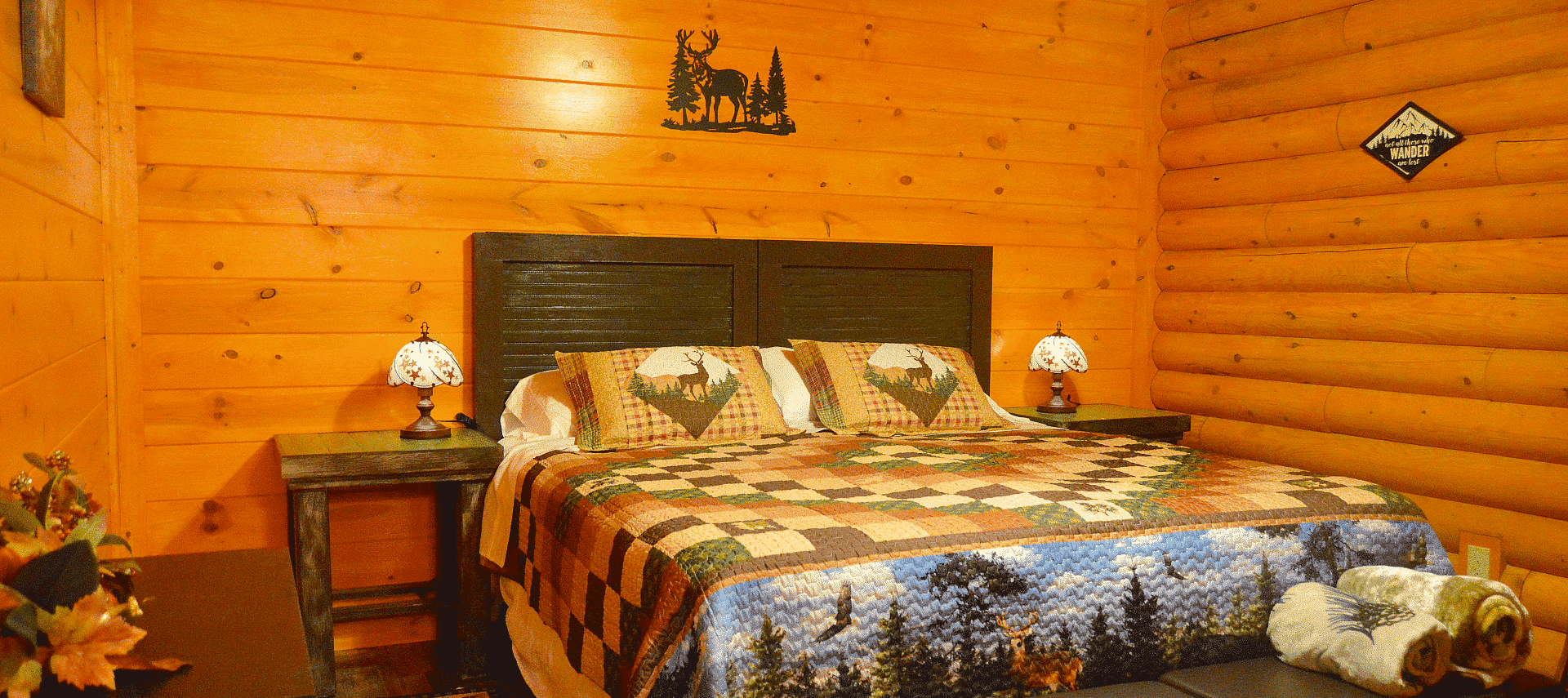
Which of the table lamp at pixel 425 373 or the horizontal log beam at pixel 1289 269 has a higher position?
the horizontal log beam at pixel 1289 269

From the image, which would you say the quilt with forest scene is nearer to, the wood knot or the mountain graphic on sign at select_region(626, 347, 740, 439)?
the mountain graphic on sign at select_region(626, 347, 740, 439)

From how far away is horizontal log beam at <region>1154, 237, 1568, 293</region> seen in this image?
294 centimetres

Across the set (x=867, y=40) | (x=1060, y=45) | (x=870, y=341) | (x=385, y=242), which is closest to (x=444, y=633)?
(x=385, y=242)

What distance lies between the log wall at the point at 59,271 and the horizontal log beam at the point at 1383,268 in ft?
11.2

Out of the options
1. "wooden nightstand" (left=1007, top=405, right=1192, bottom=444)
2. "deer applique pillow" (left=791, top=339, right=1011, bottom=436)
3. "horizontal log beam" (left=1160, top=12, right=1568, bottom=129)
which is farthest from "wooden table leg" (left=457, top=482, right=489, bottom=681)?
"horizontal log beam" (left=1160, top=12, right=1568, bottom=129)

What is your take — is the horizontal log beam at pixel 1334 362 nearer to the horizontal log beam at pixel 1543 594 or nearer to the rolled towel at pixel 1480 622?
the horizontal log beam at pixel 1543 594

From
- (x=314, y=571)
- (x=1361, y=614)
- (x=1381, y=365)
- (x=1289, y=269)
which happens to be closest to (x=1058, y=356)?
(x=1289, y=269)

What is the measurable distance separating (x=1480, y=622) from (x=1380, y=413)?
1.63m

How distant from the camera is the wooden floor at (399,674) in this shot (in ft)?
9.35

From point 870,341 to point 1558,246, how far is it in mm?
2001

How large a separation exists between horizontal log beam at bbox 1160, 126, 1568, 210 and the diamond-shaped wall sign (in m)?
0.02

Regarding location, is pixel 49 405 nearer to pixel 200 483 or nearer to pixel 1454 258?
pixel 200 483

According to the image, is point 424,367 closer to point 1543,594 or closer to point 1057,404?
point 1057,404

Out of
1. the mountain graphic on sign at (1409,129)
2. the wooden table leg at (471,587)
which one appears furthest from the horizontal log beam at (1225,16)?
the wooden table leg at (471,587)
